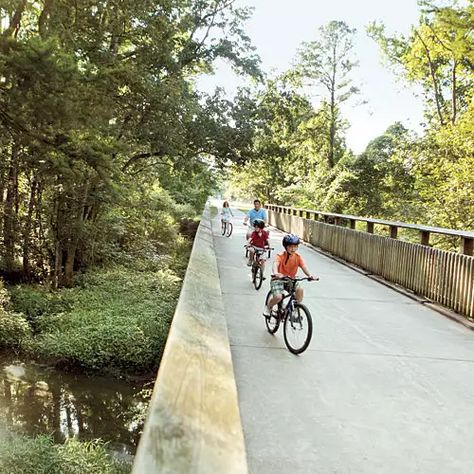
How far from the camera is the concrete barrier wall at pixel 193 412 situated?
59.8 inches

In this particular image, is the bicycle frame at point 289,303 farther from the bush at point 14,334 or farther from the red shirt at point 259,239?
the bush at point 14,334

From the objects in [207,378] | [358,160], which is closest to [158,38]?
[207,378]

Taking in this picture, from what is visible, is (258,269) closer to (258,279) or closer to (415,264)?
(258,279)

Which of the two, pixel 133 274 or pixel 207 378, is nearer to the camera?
pixel 207 378

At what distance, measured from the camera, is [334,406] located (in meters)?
4.43

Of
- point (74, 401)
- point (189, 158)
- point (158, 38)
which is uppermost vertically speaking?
point (158, 38)

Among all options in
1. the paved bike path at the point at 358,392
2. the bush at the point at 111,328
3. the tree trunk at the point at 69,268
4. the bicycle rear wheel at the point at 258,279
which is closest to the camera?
the paved bike path at the point at 358,392

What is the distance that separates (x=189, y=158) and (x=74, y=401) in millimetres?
14287

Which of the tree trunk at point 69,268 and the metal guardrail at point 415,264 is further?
the tree trunk at point 69,268

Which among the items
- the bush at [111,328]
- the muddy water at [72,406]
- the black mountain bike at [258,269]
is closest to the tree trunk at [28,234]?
the bush at [111,328]

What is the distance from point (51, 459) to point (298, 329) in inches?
141

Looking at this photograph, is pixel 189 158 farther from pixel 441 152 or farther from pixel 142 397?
pixel 142 397

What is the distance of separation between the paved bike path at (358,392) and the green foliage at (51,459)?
7.84 feet

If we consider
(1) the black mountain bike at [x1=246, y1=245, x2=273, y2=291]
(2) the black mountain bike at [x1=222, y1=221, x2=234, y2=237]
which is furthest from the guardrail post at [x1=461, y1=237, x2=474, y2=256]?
(2) the black mountain bike at [x1=222, y1=221, x2=234, y2=237]
